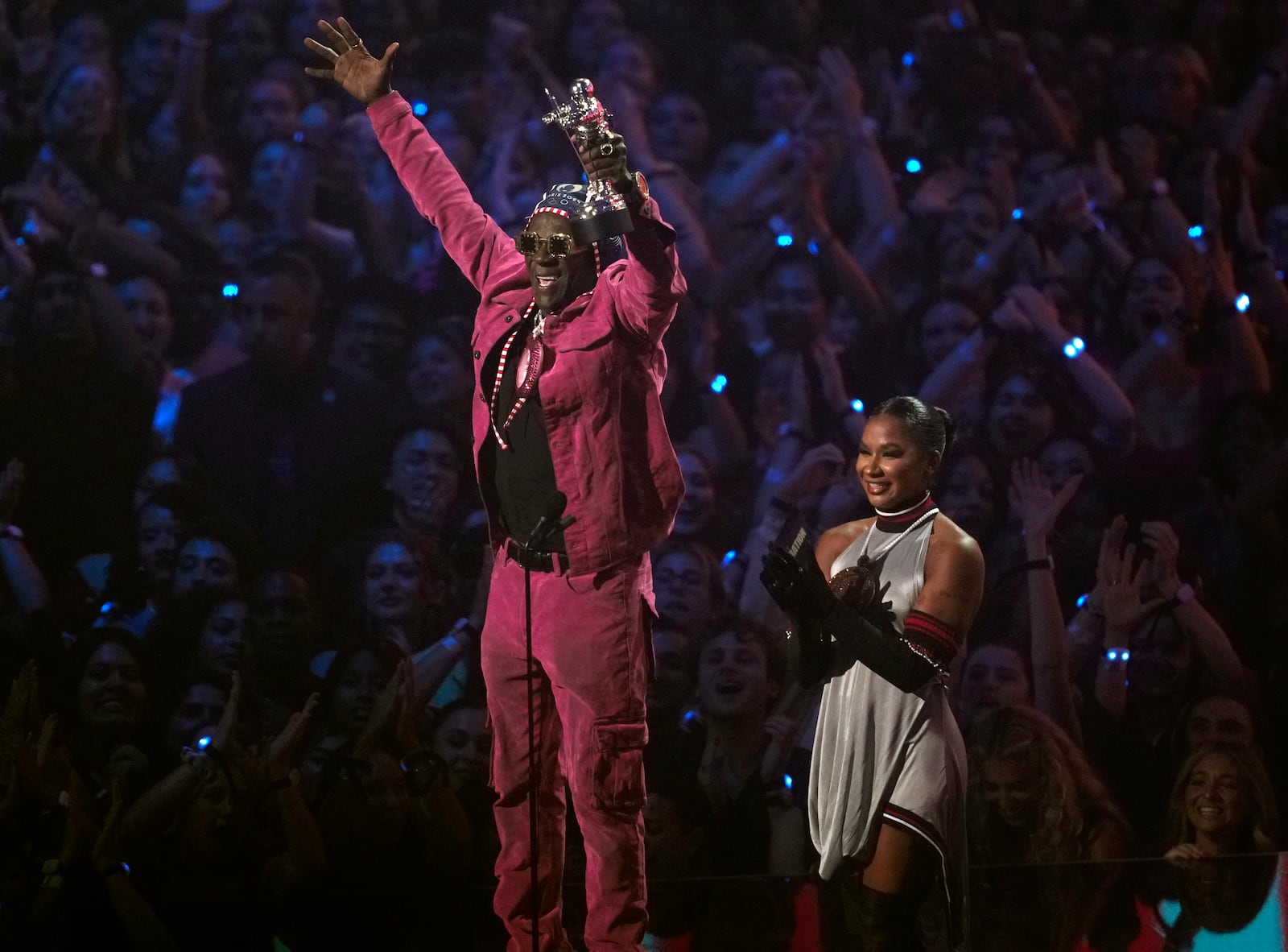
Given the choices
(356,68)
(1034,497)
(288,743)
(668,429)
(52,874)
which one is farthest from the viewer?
(1034,497)

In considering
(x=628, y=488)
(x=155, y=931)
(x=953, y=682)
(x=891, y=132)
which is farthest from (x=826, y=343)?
(x=155, y=931)

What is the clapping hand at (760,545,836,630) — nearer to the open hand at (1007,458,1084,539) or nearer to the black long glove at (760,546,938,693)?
the black long glove at (760,546,938,693)

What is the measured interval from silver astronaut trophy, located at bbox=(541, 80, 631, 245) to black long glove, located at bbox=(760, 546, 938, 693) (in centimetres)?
75

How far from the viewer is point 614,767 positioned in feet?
10.1

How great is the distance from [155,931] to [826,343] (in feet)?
8.91

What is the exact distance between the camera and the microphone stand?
2982 mm

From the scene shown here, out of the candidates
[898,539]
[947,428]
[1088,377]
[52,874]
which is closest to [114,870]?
[52,874]

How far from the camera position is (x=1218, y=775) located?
15.7 feet

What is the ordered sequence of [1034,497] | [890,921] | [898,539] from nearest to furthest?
[890,921], [898,539], [1034,497]

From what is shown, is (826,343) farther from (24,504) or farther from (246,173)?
(24,504)

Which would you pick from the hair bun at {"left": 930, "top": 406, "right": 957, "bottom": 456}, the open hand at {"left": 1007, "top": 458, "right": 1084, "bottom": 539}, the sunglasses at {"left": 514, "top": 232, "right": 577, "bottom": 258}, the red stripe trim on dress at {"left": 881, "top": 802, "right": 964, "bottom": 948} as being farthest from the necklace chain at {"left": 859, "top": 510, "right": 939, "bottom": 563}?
the open hand at {"left": 1007, "top": 458, "right": 1084, "bottom": 539}

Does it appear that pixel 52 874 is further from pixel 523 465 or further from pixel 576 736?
pixel 523 465

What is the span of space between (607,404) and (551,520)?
31 cm

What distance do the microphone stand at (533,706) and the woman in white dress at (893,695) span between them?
50 centimetres
